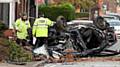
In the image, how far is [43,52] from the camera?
20.8 meters

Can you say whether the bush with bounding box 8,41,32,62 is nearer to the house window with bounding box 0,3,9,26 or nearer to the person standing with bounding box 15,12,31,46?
the person standing with bounding box 15,12,31,46

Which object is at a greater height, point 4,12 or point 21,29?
point 4,12

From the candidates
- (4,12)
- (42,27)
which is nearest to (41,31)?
(42,27)

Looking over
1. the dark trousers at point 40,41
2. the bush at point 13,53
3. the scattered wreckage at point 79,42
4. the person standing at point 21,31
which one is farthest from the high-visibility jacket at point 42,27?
the bush at point 13,53

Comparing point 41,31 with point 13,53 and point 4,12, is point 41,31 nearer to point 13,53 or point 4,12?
point 13,53

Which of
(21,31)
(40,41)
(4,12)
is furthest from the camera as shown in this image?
(4,12)

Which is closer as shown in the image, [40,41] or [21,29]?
[40,41]


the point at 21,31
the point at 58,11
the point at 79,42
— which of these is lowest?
the point at 58,11

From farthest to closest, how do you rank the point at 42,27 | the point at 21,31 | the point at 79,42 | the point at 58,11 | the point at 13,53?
the point at 58,11 < the point at 21,31 < the point at 42,27 < the point at 79,42 < the point at 13,53

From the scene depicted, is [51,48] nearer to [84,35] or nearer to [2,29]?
[84,35]

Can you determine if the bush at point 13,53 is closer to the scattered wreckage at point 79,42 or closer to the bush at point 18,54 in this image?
the bush at point 18,54

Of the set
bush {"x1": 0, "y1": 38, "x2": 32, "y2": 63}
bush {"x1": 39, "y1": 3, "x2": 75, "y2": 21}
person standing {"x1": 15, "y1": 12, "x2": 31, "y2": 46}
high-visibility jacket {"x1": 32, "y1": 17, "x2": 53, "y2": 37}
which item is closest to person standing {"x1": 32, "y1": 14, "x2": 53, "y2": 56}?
high-visibility jacket {"x1": 32, "y1": 17, "x2": 53, "y2": 37}

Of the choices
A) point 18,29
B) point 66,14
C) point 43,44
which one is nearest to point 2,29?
point 18,29

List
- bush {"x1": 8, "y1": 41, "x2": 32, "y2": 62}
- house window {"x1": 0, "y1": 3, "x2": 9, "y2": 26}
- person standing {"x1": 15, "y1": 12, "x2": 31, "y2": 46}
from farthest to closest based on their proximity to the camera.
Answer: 1. house window {"x1": 0, "y1": 3, "x2": 9, "y2": 26}
2. person standing {"x1": 15, "y1": 12, "x2": 31, "y2": 46}
3. bush {"x1": 8, "y1": 41, "x2": 32, "y2": 62}
